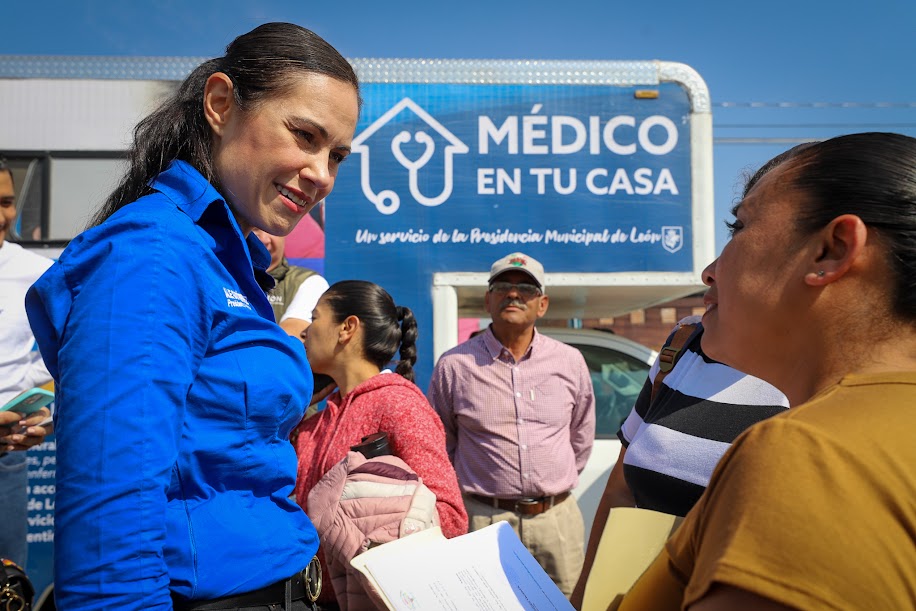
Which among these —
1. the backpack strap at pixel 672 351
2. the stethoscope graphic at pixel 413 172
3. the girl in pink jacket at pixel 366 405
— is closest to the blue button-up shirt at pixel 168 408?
the girl in pink jacket at pixel 366 405

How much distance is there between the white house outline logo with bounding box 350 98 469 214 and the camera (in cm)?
449

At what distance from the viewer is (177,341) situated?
113cm

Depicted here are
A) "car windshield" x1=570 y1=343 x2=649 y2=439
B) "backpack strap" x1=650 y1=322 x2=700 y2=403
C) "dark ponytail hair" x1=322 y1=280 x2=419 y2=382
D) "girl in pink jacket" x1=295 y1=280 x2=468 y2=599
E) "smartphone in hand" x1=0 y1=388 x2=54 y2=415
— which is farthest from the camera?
"car windshield" x1=570 y1=343 x2=649 y2=439

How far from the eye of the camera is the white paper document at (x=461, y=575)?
1234mm

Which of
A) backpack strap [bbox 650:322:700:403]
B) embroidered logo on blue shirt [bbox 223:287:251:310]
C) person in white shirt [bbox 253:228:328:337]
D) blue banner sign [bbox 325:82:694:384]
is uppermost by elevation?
blue banner sign [bbox 325:82:694:384]

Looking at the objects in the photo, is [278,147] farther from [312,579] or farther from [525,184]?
[525,184]

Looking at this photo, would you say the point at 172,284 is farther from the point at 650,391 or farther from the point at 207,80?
the point at 650,391

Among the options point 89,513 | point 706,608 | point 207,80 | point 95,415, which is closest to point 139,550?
point 89,513

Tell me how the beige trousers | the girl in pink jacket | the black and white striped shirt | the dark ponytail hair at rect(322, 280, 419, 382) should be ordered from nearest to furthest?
1. the black and white striped shirt
2. the girl in pink jacket
3. the dark ponytail hair at rect(322, 280, 419, 382)
4. the beige trousers

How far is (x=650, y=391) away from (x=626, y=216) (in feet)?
8.03

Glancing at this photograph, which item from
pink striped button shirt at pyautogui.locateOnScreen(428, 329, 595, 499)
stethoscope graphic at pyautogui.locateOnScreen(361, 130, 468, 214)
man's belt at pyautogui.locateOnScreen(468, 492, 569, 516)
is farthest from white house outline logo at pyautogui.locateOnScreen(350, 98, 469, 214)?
man's belt at pyautogui.locateOnScreen(468, 492, 569, 516)

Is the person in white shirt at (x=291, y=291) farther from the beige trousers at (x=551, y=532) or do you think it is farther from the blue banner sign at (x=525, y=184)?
the beige trousers at (x=551, y=532)

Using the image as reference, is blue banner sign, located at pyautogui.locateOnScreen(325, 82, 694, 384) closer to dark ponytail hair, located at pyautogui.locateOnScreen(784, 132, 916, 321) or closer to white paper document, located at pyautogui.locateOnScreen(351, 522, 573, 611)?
white paper document, located at pyautogui.locateOnScreen(351, 522, 573, 611)

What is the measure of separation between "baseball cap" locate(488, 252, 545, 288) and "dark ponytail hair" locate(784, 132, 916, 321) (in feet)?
10.7
